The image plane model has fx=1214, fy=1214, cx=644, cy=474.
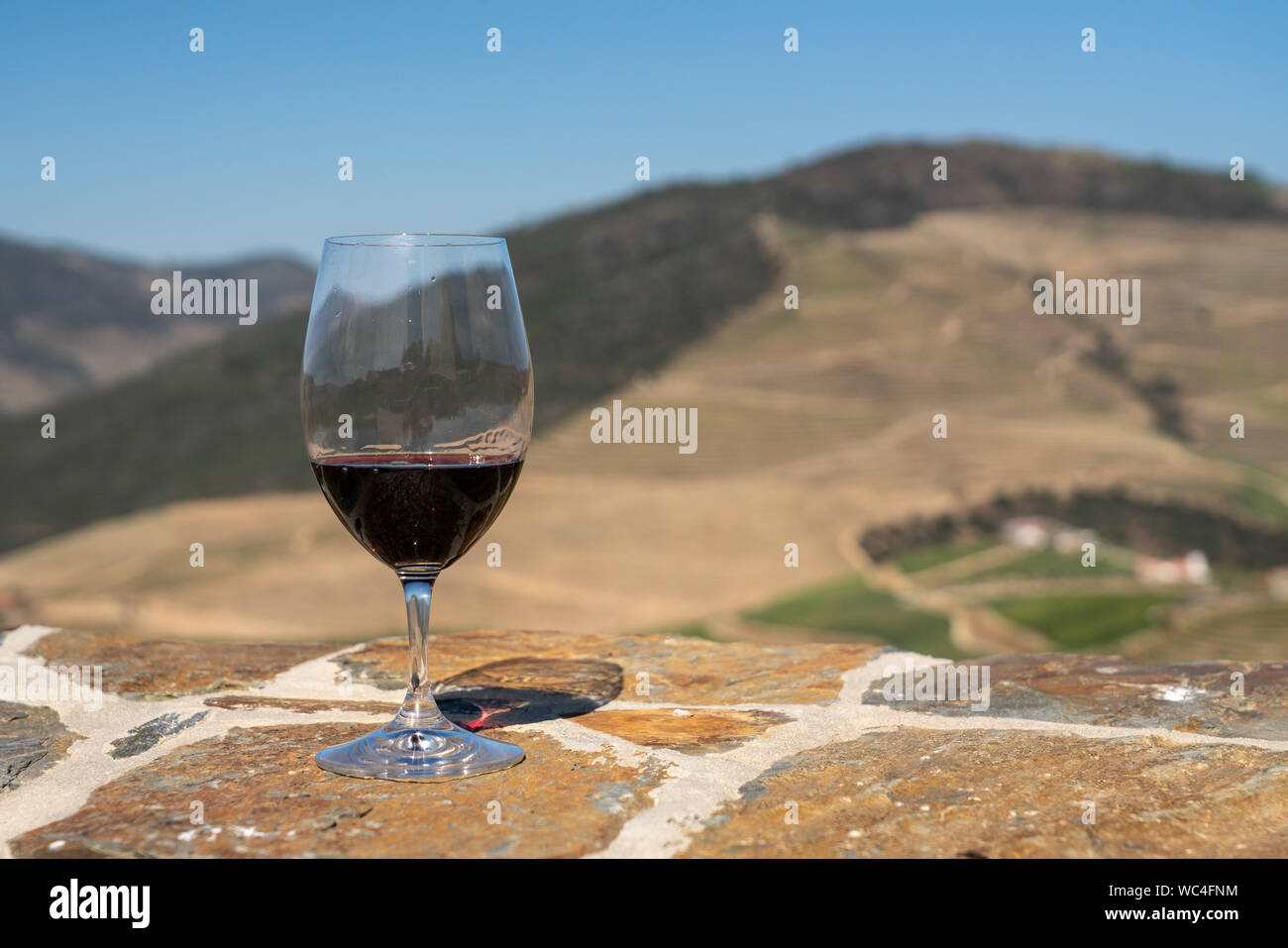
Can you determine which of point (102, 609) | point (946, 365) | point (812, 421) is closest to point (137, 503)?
point (102, 609)

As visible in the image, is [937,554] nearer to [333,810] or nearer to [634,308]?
[634,308]

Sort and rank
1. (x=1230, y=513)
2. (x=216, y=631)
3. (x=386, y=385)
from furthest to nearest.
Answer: (x=1230, y=513)
(x=216, y=631)
(x=386, y=385)

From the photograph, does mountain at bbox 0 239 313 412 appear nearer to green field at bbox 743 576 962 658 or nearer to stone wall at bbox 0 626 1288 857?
green field at bbox 743 576 962 658

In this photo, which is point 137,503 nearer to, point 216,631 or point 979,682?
point 216,631

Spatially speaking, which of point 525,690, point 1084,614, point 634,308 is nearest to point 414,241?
point 525,690

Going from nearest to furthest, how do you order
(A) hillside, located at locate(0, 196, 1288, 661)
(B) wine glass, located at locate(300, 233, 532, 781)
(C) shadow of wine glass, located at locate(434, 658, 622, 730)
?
1. (B) wine glass, located at locate(300, 233, 532, 781)
2. (C) shadow of wine glass, located at locate(434, 658, 622, 730)
3. (A) hillside, located at locate(0, 196, 1288, 661)

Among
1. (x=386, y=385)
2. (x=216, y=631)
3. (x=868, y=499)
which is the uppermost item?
(x=386, y=385)

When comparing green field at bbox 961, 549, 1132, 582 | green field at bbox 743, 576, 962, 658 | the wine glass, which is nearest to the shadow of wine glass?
the wine glass
